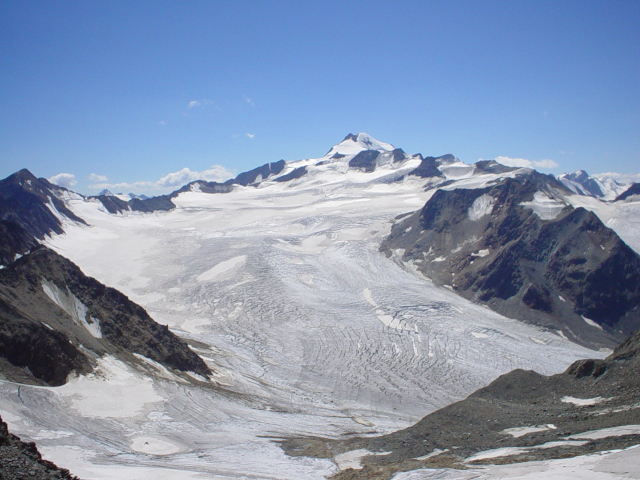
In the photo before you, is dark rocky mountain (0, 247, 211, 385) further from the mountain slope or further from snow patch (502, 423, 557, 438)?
the mountain slope

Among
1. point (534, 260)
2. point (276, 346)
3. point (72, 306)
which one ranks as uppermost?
point (534, 260)

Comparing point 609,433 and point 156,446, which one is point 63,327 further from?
point 609,433

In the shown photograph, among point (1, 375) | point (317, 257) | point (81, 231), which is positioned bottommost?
point (1, 375)

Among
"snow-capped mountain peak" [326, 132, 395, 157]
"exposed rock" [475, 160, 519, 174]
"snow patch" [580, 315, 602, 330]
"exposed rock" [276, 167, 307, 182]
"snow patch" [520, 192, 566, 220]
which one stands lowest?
"snow patch" [580, 315, 602, 330]

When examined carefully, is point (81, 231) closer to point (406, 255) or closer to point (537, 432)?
point (406, 255)

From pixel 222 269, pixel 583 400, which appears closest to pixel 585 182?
pixel 222 269

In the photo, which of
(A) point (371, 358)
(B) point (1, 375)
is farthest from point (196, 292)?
(B) point (1, 375)

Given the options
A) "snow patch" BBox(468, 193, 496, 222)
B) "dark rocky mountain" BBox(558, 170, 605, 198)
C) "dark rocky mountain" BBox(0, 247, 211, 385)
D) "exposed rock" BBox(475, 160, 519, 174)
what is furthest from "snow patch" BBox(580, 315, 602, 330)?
"dark rocky mountain" BBox(558, 170, 605, 198)
